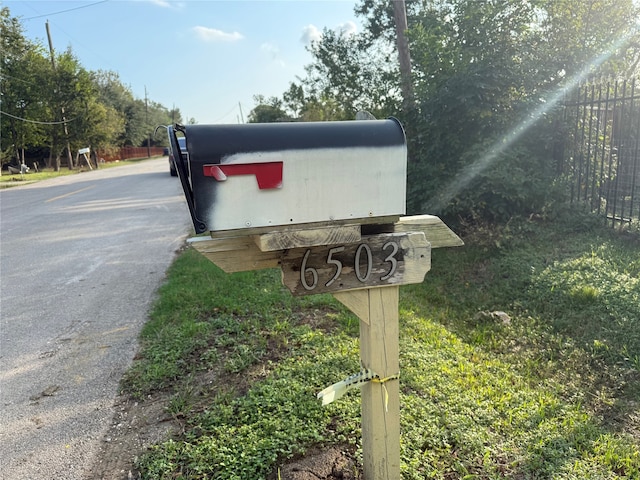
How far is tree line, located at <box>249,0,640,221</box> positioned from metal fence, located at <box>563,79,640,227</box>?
8.2 inches

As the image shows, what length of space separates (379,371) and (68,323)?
3.63 metres

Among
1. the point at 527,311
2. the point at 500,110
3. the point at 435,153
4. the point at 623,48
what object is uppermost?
the point at 623,48

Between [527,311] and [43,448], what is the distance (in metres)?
3.84

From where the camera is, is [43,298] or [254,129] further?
[43,298]

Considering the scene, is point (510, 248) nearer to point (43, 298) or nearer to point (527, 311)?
point (527, 311)

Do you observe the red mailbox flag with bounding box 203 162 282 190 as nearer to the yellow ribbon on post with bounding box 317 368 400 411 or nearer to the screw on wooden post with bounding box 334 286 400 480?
the screw on wooden post with bounding box 334 286 400 480

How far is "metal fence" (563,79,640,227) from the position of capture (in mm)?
6012

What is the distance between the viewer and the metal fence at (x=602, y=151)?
6.01 meters

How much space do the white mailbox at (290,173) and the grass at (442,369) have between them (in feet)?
4.47

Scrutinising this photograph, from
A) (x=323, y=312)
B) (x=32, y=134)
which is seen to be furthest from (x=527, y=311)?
(x=32, y=134)

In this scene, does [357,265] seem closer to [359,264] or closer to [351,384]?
[359,264]

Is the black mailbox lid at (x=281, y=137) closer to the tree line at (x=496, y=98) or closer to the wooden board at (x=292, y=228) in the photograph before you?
the wooden board at (x=292, y=228)

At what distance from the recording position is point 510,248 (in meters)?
5.50

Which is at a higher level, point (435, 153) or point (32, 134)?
point (32, 134)
